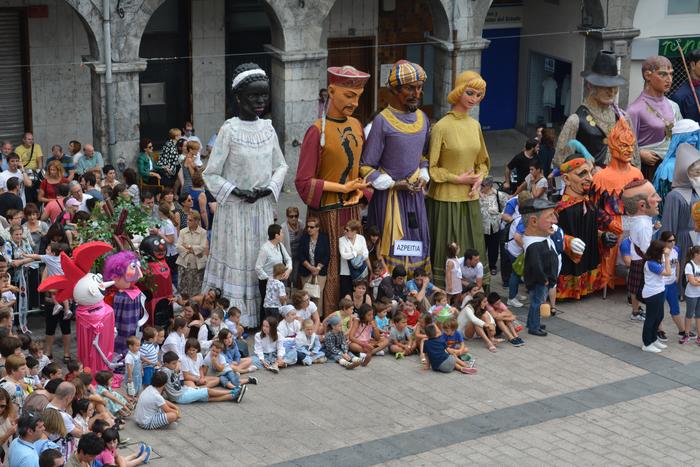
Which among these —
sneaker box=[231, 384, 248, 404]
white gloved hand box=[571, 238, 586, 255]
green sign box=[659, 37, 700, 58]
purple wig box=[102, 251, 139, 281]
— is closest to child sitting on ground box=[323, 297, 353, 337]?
sneaker box=[231, 384, 248, 404]

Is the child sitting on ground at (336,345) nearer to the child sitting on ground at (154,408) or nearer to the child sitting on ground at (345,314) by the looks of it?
the child sitting on ground at (345,314)

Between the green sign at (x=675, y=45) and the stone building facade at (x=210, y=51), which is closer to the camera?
the stone building facade at (x=210, y=51)

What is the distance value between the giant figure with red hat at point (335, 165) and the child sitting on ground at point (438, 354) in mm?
1754

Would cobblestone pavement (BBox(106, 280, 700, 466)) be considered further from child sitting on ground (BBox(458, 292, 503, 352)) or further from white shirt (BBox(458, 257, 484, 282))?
white shirt (BBox(458, 257, 484, 282))

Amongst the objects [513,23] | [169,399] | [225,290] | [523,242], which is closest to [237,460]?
[169,399]

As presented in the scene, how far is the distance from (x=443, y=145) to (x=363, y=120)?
9480 millimetres

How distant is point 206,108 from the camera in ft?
81.6

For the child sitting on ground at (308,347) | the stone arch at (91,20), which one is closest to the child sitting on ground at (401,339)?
the child sitting on ground at (308,347)

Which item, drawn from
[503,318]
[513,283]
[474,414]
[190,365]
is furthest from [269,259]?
[513,283]

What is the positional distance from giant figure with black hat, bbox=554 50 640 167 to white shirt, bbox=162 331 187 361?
627cm

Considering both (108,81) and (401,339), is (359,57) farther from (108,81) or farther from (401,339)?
(401,339)

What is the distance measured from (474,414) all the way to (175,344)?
3260mm

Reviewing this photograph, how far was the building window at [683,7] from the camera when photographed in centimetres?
2556

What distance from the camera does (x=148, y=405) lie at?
1372 centimetres
